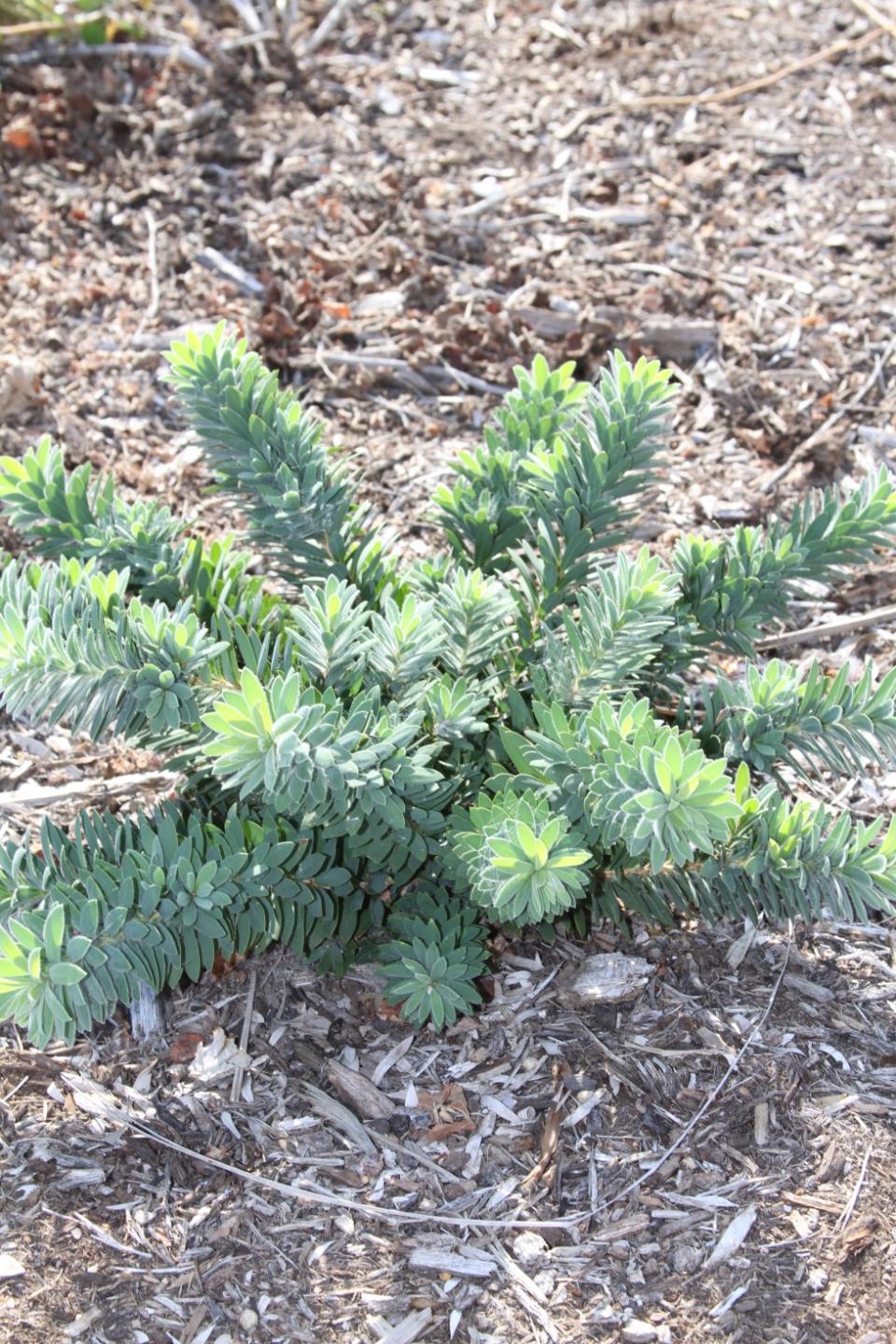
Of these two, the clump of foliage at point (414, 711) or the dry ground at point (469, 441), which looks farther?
the dry ground at point (469, 441)

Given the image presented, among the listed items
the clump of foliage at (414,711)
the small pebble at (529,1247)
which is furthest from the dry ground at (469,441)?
the clump of foliage at (414,711)

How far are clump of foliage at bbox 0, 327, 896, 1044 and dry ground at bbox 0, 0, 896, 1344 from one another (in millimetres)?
261

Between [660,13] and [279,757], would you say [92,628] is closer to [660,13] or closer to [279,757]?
[279,757]

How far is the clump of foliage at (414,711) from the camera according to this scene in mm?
1806

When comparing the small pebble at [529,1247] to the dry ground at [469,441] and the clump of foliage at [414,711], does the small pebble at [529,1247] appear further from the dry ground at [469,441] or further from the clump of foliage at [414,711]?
the clump of foliage at [414,711]

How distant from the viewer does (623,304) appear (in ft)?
12.3

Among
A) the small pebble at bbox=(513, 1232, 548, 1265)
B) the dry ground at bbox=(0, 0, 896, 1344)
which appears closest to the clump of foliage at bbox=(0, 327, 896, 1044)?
the dry ground at bbox=(0, 0, 896, 1344)

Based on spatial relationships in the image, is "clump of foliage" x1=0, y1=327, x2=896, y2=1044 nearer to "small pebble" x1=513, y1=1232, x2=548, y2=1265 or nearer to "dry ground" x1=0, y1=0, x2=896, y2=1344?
"dry ground" x1=0, y1=0, x2=896, y2=1344

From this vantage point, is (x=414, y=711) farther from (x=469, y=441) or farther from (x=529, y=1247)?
(x=469, y=441)

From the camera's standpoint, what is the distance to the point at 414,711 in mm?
1997

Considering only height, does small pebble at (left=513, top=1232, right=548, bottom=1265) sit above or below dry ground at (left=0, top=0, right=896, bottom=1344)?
below

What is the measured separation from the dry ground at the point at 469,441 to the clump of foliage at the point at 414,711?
26cm

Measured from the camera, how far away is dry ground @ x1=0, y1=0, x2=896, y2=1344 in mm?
2004

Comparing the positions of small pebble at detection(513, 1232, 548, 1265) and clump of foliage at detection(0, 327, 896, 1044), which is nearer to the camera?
clump of foliage at detection(0, 327, 896, 1044)
